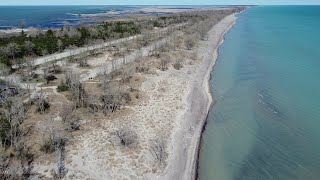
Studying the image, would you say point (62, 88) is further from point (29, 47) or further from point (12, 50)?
point (29, 47)

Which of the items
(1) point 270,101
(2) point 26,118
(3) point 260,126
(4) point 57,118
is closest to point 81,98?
(4) point 57,118

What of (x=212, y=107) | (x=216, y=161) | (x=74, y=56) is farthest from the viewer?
(x=74, y=56)

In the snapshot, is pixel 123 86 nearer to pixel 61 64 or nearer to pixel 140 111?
pixel 140 111

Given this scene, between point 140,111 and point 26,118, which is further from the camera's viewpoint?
point 140,111

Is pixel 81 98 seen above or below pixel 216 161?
above

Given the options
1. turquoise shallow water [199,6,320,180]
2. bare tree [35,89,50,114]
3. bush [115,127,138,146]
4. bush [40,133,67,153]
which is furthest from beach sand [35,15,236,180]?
bare tree [35,89,50,114]

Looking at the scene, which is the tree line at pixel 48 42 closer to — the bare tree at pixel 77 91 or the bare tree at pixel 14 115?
the bare tree at pixel 77 91

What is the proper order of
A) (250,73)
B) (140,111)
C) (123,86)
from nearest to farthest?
(140,111)
(123,86)
(250,73)

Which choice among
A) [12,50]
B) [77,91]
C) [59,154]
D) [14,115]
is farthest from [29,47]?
[59,154]

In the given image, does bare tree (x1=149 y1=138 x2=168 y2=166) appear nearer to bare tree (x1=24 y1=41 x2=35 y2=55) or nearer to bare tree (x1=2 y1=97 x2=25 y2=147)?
bare tree (x1=2 y1=97 x2=25 y2=147)
